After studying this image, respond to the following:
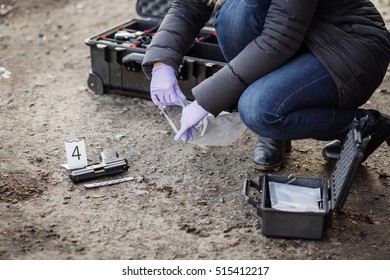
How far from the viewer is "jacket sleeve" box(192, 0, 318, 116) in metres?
2.28

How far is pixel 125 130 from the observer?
317 centimetres

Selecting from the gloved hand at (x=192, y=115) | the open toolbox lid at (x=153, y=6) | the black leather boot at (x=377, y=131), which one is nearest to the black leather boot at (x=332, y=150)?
the black leather boot at (x=377, y=131)

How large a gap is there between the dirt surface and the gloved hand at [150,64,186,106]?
0.34 metres

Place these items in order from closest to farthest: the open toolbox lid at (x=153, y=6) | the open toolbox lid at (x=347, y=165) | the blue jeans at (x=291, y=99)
A: the open toolbox lid at (x=347, y=165) < the blue jeans at (x=291, y=99) < the open toolbox lid at (x=153, y=6)

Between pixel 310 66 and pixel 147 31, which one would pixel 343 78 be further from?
pixel 147 31

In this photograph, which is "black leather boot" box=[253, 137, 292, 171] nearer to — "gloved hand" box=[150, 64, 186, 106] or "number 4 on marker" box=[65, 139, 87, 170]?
"gloved hand" box=[150, 64, 186, 106]

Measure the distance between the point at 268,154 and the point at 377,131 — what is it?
0.47 m

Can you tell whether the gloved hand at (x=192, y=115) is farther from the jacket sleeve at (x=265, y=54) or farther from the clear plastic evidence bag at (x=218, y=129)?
the clear plastic evidence bag at (x=218, y=129)

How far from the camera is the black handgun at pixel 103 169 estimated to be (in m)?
2.66

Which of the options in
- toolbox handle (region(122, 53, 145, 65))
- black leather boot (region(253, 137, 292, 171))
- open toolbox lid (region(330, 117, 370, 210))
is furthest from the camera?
toolbox handle (region(122, 53, 145, 65))

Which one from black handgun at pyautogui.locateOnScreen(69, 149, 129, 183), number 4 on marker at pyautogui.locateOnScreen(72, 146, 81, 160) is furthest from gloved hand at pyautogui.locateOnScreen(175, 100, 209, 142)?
number 4 on marker at pyautogui.locateOnScreen(72, 146, 81, 160)

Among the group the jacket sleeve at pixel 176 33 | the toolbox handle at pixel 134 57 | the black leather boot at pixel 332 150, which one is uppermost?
the jacket sleeve at pixel 176 33

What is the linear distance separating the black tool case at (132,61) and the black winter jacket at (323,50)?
30.7 inches

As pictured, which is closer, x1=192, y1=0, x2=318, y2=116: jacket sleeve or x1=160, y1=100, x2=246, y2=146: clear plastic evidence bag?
x1=192, y1=0, x2=318, y2=116: jacket sleeve
